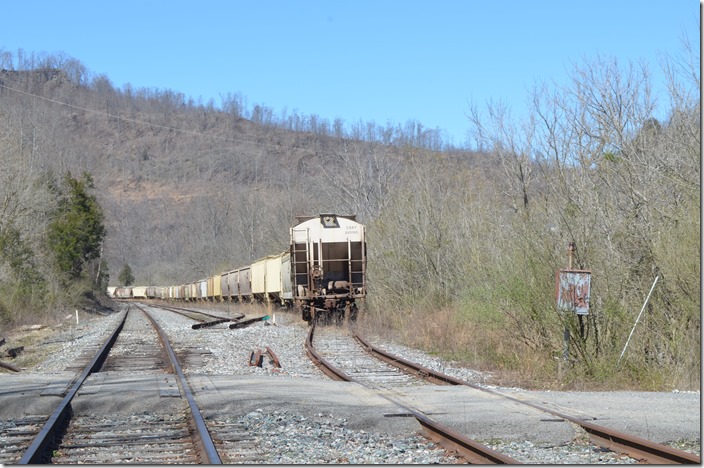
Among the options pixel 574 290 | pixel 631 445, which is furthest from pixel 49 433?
pixel 574 290

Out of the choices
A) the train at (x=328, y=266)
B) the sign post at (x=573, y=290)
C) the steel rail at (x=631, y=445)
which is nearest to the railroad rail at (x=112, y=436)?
the steel rail at (x=631, y=445)

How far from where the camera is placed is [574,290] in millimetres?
12641

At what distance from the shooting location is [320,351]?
18.4m

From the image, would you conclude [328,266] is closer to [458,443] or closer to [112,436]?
[112,436]

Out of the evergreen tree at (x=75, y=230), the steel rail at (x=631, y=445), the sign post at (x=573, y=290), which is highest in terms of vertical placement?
the evergreen tree at (x=75, y=230)

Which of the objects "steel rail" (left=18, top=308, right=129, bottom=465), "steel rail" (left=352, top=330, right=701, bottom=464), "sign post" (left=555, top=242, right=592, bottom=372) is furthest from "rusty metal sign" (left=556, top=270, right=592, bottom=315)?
"steel rail" (left=18, top=308, right=129, bottom=465)

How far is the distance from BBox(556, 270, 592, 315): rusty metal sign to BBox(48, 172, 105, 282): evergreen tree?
46.2 meters

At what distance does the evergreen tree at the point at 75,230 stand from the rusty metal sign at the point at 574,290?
46218 millimetres

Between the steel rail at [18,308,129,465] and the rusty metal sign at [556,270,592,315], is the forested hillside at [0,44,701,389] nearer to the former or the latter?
the rusty metal sign at [556,270,592,315]

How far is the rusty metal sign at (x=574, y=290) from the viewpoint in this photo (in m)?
12.6

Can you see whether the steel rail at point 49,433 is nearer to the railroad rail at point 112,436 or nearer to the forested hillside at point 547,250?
the railroad rail at point 112,436

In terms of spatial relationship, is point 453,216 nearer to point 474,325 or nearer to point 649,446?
point 474,325

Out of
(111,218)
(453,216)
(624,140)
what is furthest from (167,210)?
(624,140)

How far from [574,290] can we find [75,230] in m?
50.0
